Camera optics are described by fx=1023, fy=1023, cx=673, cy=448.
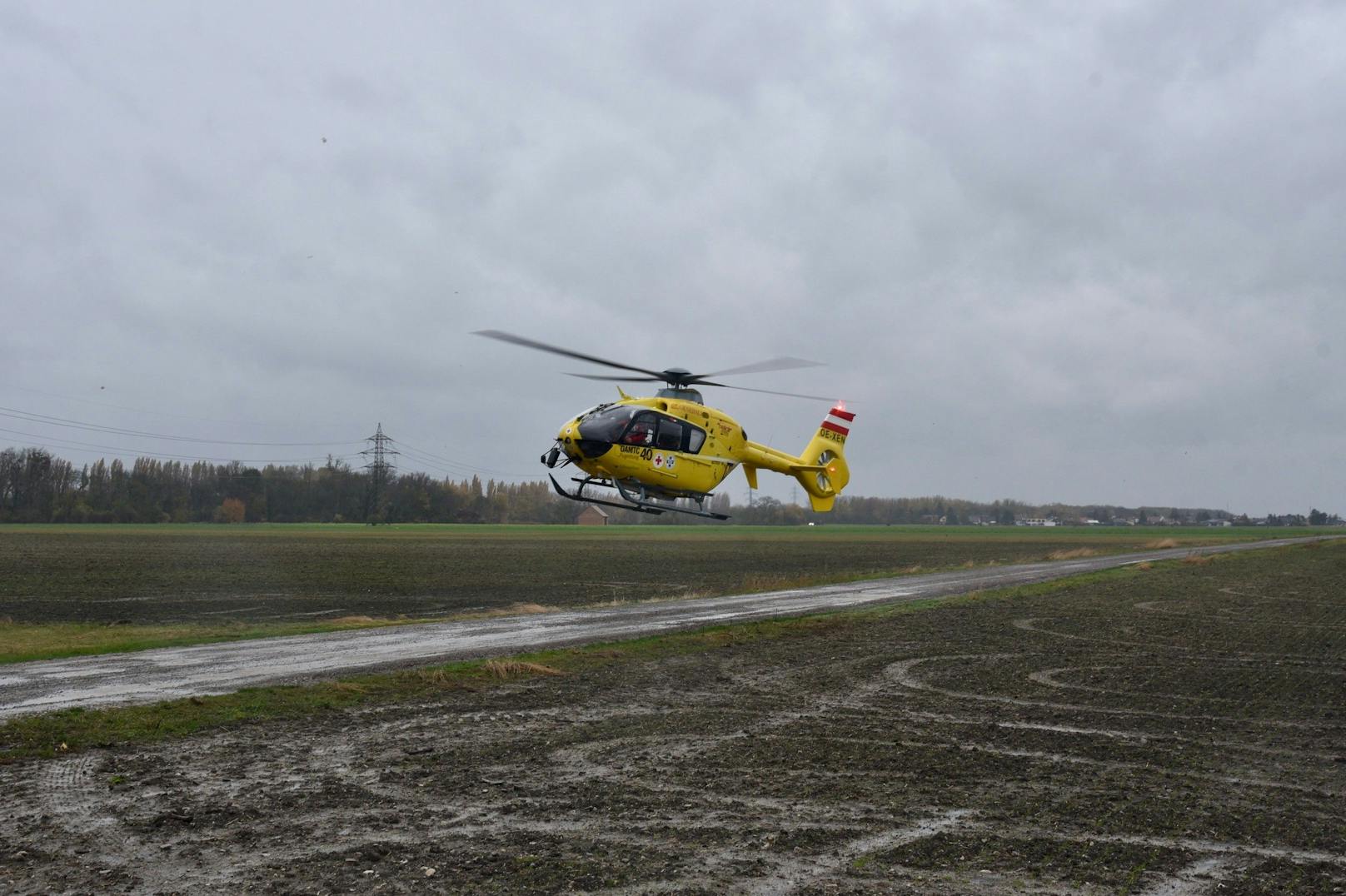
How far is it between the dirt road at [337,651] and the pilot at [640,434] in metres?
4.00

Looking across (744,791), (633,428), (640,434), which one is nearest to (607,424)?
(633,428)

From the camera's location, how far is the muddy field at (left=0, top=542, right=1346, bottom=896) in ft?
22.0

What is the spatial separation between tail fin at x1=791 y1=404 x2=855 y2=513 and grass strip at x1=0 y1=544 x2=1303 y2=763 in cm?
862

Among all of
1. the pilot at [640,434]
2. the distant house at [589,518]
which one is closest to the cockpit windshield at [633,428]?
the pilot at [640,434]

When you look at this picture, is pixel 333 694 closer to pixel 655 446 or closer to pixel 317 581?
pixel 655 446

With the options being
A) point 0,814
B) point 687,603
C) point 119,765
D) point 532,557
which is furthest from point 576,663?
point 532,557

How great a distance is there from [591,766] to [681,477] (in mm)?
14964

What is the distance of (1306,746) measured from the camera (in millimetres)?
10594

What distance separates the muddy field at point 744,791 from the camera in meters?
6.71

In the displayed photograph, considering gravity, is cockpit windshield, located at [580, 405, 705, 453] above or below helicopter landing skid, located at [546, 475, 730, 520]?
above

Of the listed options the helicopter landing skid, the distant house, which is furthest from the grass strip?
the distant house

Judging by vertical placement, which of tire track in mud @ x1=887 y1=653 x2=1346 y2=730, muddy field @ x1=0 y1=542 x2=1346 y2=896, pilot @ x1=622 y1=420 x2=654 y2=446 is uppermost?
pilot @ x1=622 y1=420 x2=654 y2=446

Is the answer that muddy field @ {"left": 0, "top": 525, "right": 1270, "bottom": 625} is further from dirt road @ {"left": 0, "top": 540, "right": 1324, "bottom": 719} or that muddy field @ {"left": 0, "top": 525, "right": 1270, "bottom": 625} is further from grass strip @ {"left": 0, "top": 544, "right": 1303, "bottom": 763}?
grass strip @ {"left": 0, "top": 544, "right": 1303, "bottom": 763}

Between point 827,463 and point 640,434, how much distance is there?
10.3 metres
